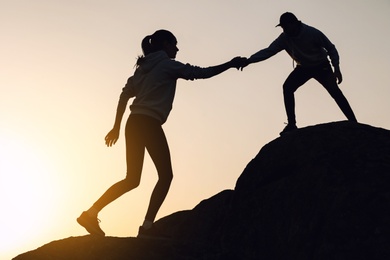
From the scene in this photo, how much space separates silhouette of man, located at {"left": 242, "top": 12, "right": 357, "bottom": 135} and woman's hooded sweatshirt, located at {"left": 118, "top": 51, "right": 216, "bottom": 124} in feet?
9.12

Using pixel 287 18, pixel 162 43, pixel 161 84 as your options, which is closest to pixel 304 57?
pixel 287 18

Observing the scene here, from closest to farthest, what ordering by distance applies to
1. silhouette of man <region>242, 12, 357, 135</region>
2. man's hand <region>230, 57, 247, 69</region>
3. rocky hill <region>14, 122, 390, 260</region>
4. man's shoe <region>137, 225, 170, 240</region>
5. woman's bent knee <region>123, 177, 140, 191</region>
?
rocky hill <region>14, 122, 390, 260</region> < man's shoe <region>137, 225, 170, 240</region> < woman's bent knee <region>123, 177, 140, 191</region> < man's hand <region>230, 57, 247, 69</region> < silhouette of man <region>242, 12, 357, 135</region>

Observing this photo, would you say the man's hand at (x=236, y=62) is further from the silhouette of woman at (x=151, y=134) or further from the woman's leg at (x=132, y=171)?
the woman's leg at (x=132, y=171)

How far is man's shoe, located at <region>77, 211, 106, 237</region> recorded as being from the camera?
7.71m

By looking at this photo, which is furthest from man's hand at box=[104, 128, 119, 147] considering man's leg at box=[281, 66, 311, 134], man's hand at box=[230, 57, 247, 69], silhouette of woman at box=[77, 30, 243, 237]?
man's leg at box=[281, 66, 311, 134]

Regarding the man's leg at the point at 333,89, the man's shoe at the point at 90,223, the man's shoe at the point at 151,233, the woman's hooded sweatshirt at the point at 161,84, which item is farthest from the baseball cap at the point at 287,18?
the man's shoe at the point at 90,223

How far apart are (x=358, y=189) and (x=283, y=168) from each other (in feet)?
4.81

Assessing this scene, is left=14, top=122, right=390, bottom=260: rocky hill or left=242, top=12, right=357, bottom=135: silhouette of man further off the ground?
left=242, top=12, right=357, bottom=135: silhouette of man

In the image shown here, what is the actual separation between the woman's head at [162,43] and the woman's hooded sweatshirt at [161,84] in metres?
0.24

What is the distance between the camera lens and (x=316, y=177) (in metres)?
7.39

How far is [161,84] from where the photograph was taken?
25.7ft

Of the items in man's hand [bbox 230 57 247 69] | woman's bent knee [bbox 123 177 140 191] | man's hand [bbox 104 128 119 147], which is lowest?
woman's bent knee [bbox 123 177 140 191]

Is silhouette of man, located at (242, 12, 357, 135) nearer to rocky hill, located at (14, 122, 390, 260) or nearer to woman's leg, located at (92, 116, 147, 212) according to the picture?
rocky hill, located at (14, 122, 390, 260)

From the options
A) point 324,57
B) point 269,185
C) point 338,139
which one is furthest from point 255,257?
point 324,57
